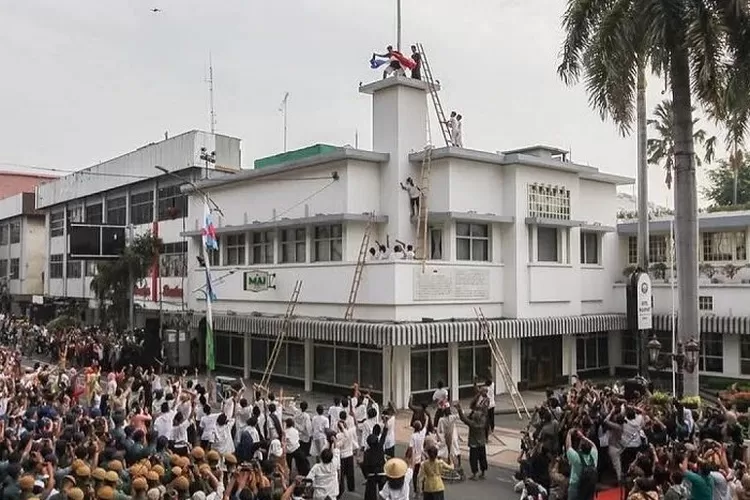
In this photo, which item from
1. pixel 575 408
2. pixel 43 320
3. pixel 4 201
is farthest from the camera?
pixel 4 201

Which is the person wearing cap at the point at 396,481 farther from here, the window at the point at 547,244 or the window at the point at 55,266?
the window at the point at 55,266

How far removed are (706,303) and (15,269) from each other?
52.1 metres

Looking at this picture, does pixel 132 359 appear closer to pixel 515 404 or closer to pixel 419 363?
pixel 419 363

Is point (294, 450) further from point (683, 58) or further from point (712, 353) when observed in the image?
point (712, 353)

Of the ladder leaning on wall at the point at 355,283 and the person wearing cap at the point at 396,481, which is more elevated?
the ladder leaning on wall at the point at 355,283

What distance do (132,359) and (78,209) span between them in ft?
75.0

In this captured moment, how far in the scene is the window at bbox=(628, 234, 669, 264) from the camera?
2944cm

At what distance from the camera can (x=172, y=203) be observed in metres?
36.2

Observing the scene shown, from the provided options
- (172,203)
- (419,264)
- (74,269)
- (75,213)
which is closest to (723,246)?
(419,264)

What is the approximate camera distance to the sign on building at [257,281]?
26.5 meters

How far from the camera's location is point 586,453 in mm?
10875

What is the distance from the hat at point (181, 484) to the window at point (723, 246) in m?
24.1

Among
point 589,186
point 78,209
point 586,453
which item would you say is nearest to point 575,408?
point 586,453

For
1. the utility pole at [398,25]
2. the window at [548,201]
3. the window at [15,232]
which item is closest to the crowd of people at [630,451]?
the window at [548,201]
